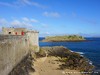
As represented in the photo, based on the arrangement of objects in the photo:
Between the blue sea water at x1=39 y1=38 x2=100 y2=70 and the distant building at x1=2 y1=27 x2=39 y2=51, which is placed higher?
the distant building at x1=2 y1=27 x2=39 y2=51

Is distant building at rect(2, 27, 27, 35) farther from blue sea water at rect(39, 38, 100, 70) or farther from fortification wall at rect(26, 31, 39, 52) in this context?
blue sea water at rect(39, 38, 100, 70)

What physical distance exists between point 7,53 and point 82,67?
15002 mm

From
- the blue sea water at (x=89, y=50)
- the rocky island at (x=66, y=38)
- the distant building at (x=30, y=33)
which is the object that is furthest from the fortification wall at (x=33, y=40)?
the rocky island at (x=66, y=38)

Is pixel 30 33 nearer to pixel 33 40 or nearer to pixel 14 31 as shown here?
pixel 33 40

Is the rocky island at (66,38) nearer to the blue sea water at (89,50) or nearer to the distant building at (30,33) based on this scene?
the blue sea water at (89,50)

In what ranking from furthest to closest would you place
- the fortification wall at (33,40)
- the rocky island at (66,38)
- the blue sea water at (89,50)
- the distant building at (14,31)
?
1. the rocky island at (66,38)
2. the blue sea water at (89,50)
3. the fortification wall at (33,40)
4. the distant building at (14,31)

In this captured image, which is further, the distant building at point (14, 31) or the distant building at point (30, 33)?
the distant building at point (30, 33)

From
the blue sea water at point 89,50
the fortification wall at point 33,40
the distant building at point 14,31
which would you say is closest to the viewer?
the distant building at point 14,31

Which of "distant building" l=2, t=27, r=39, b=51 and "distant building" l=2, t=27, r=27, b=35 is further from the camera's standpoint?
"distant building" l=2, t=27, r=39, b=51

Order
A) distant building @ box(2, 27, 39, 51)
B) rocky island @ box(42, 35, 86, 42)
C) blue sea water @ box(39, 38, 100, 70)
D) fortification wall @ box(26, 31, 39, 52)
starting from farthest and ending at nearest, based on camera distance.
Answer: rocky island @ box(42, 35, 86, 42), blue sea water @ box(39, 38, 100, 70), fortification wall @ box(26, 31, 39, 52), distant building @ box(2, 27, 39, 51)

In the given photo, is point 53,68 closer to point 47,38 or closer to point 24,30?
point 24,30

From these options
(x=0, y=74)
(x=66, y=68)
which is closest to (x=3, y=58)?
(x=0, y=74)

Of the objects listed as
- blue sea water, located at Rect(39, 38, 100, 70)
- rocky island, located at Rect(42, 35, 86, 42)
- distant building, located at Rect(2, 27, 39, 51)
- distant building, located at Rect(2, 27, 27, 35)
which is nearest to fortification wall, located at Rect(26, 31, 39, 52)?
distant building, located at Rect(2, 27, 39, 51)

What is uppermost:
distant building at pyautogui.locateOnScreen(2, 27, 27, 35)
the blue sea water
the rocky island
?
distant building at pyautogui.locateOnScreen(2, 27, 27, 35)
